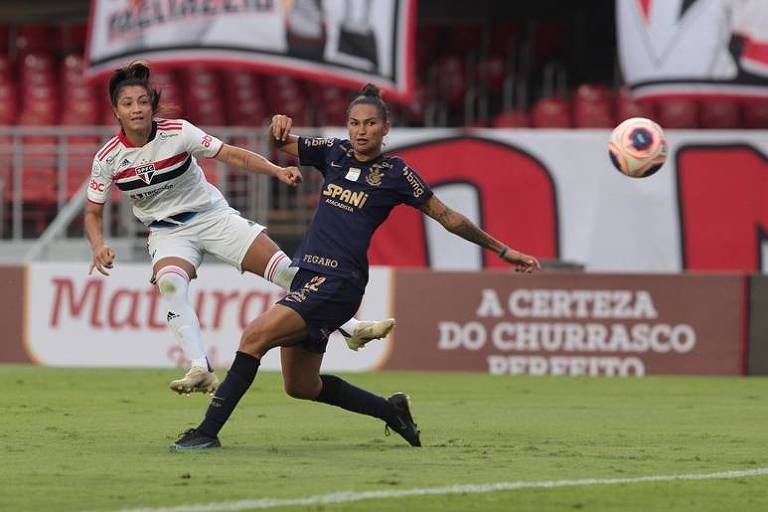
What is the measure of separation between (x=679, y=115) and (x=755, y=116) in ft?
3.11

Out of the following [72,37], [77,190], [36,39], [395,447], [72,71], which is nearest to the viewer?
[395,447]

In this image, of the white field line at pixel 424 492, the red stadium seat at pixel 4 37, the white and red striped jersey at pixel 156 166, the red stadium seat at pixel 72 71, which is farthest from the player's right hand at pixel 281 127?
the red stadium seat at pixel 4 37

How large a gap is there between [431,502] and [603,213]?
1092cm

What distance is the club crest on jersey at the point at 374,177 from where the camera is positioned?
29.2ft

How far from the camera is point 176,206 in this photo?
33.7 ft

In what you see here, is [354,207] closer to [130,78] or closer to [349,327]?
[349,327]

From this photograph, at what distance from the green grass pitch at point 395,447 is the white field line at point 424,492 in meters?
0.06

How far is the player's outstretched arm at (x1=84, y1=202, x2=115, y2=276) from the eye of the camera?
936 cm

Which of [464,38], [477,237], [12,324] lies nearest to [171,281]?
[477,237]

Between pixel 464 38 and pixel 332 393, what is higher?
pixel 464 38

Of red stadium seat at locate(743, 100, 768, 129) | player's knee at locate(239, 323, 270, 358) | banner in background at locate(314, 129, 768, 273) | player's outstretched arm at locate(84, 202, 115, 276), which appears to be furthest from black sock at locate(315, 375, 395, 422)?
red stadium seat at locate(743, 100, 768, 129)

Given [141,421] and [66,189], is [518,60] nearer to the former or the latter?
[66,189]

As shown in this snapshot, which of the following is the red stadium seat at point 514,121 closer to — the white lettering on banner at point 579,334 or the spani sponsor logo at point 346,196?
the white lettering on banner at point 579,334

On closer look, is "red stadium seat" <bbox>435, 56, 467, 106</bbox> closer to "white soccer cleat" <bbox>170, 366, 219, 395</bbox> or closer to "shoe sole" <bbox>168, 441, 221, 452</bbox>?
"white soccer cleat" <bbox>170, 366, 219, 395</bbox>
